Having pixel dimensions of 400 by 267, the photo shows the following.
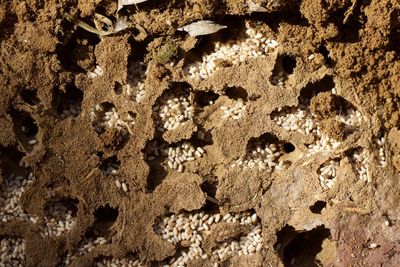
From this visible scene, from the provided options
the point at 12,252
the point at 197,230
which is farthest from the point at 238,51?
the point at 12,252

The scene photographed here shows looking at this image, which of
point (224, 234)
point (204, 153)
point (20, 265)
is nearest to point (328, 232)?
point (224, 234)

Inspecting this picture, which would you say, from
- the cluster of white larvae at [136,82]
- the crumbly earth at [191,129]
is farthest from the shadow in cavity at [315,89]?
the cluster of white larvae at [136,82]

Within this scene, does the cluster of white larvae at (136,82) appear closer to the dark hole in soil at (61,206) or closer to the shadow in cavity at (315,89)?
the dark hole in soil at (61,206)

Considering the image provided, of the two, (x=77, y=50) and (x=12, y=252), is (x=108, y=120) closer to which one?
(x=77, y=50)

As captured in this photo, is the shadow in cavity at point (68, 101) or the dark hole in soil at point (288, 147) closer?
the shadow in cavity at point (68, 101)

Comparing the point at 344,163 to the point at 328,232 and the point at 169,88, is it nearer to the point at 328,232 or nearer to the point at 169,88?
the point at 328,232
